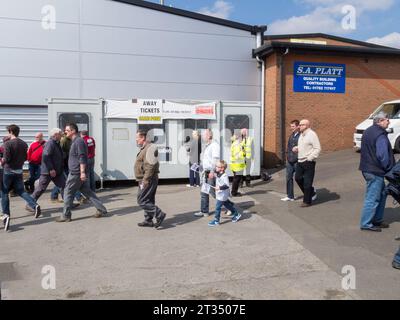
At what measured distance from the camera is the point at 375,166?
21.3 ft

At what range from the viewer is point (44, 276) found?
4996 millimetres

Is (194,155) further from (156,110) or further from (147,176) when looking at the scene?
(147,176)

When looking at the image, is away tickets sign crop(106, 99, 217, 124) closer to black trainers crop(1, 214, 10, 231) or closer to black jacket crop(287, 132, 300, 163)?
black jacket crop(287, 132, 300, 163)

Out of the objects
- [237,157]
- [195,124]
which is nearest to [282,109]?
[195,124]

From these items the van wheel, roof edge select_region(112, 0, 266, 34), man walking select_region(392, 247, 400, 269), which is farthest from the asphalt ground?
roof edge select_region(112, 0, 266, 34)

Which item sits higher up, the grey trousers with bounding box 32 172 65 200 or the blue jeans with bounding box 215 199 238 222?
the grey trousers with bounding box 32 172 65 200

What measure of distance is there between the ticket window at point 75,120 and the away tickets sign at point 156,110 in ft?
2.00

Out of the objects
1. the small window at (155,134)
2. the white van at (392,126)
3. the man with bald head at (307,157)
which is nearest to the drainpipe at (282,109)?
the white van at (392,126)

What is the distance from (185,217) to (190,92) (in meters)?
7.76

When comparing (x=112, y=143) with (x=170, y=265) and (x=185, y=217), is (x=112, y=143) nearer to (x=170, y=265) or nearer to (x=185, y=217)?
(x=185, y=217)

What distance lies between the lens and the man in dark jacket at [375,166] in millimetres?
6453

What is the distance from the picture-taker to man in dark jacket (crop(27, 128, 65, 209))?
26.9ft

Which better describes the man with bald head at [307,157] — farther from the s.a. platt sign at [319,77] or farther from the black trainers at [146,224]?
the s.a. platt sign at [319,77]

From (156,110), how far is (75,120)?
223 centimetres
